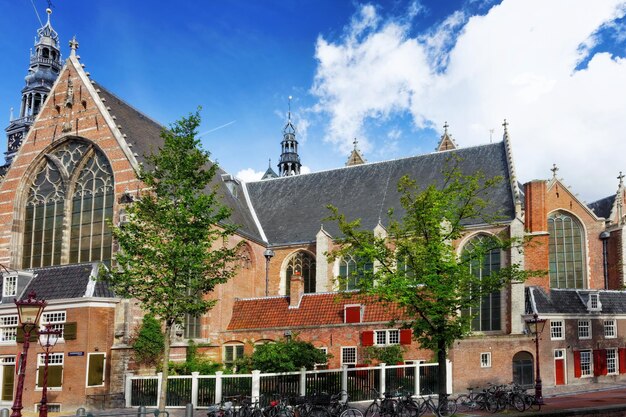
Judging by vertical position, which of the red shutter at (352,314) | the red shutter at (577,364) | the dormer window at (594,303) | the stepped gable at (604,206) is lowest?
the red shutter at (577,364)

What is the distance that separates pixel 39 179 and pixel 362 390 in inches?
839

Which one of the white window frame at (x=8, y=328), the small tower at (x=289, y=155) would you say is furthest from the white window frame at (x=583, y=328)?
the small tower at (x=289, y=155)

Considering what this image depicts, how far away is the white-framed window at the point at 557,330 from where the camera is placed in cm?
3528

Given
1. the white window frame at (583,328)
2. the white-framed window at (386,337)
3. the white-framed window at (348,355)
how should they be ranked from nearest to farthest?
1. the white-framed window at (386,337)
2. the white-framed window at (348,355)
3. the white window frame at (583,328)

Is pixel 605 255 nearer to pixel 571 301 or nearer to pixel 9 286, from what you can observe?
pixel 571 301

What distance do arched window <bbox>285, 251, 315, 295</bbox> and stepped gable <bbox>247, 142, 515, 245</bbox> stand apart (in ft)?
3.54

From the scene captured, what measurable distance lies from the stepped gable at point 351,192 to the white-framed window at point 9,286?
16689 millimetres

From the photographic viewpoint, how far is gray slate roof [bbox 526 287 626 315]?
35.6m

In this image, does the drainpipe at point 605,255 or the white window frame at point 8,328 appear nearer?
the white window frame at point 8,328

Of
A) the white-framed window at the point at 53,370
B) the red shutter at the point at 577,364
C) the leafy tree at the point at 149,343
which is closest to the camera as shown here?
the white-framed window at the point at 53,370

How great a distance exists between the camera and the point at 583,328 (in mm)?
36656

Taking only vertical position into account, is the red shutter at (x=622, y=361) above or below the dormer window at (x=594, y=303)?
below

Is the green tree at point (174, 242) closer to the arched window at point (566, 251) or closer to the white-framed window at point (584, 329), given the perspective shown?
the white-framed window at point (584, 329)

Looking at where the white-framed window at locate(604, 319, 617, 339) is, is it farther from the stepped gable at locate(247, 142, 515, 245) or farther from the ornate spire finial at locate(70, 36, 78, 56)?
the ornate spire finial at locate(70, 36, 78, 56)
